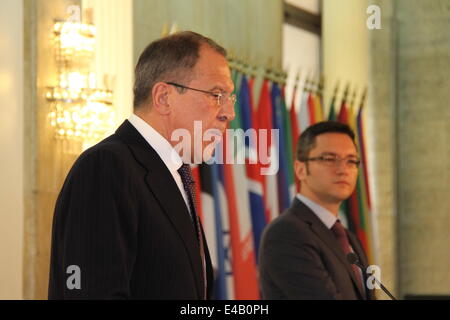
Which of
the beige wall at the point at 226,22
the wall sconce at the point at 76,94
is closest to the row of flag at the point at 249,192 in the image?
the beige wall at the point at 226,22

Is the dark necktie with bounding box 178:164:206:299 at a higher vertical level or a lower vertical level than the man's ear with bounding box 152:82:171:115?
lower

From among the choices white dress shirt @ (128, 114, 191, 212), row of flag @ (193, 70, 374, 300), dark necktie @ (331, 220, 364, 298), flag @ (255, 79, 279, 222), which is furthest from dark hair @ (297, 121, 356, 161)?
flag @ (255, 79, 279, 222)

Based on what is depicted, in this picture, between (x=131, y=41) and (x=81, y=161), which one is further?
(x=131, y=41)

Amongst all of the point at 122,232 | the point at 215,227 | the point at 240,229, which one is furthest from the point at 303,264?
the point at 240,229

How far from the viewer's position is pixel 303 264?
12.2ft

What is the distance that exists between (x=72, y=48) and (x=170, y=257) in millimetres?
4164

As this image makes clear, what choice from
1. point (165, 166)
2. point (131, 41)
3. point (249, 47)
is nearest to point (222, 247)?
point (131, 41)

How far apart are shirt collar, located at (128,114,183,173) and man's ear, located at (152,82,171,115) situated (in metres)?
0.06

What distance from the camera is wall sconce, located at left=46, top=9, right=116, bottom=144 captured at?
6.27m

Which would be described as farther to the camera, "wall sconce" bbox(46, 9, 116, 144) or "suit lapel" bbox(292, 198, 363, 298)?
"wall sconce" bbox(46, 9, 116, 144)

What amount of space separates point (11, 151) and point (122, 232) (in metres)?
4.02

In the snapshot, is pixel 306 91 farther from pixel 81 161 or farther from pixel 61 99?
pixel 81 161

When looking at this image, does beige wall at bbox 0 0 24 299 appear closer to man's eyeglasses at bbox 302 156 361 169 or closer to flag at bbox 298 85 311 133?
man's eyeglasses at bbox 302 156 361 169
